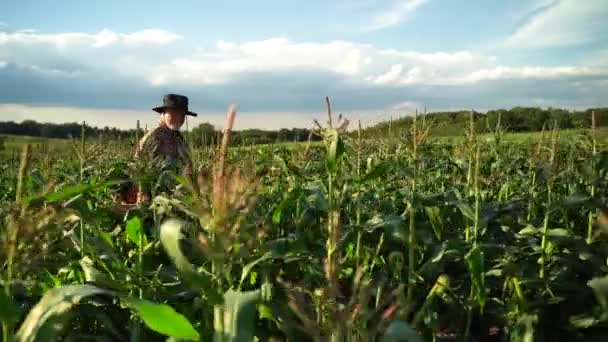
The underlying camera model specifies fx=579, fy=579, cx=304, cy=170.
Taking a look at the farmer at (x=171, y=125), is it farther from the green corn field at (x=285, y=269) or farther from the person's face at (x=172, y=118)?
the green corn field at (x=285, y=269)

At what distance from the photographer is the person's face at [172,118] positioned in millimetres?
6961

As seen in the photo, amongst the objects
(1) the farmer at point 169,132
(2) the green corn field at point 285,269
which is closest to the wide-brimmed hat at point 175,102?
(1) the farmer at point 169,132

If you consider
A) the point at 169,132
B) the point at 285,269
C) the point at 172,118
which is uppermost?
the point at 172,118

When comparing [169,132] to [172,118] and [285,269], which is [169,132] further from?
[285,269]

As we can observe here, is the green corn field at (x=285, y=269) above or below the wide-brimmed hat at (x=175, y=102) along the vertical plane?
below

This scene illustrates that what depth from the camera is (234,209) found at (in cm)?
134

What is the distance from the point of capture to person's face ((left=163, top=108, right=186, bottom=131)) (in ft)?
22.8

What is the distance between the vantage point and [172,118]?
6.98 meters

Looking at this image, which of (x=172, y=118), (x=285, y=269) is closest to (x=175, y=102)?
(x=172, y=118)

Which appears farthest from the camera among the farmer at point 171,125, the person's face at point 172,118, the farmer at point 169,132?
the person's face at point 172,118

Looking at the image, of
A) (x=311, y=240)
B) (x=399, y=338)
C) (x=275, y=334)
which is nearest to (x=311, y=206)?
(x=311, y=240)

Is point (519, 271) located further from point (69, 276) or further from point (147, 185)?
point (147, 185)

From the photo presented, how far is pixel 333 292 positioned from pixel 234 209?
33 cm

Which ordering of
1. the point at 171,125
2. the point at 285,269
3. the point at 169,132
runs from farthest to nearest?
1. the point at 171,125
2. the point at 169,132
3. the point at 285,269
